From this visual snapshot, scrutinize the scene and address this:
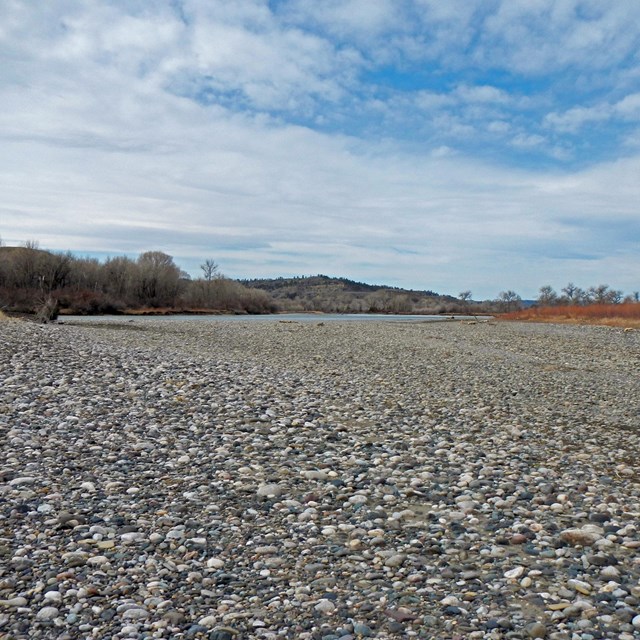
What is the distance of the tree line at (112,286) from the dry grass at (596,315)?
5961 centimetres

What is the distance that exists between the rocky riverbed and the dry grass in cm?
4442

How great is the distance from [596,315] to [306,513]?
60004mm

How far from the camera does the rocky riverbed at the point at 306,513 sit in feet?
14.1

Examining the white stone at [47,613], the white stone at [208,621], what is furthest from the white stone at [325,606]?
the white stone at [47,613]

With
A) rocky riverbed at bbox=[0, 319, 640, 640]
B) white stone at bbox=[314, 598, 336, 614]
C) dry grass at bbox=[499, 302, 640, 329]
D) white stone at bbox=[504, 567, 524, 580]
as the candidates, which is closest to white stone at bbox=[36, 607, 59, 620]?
rocky riverbed at bbox=[0, 319, 640, 640]

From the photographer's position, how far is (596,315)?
5866 cm

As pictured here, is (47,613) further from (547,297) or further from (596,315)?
(547,297)

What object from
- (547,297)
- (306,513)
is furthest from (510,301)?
(306,513)

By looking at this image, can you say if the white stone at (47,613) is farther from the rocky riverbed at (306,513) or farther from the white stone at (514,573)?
the white stone at (514,573)

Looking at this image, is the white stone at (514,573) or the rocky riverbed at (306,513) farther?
the white stone at (514,573)

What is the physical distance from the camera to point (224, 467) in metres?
7.82

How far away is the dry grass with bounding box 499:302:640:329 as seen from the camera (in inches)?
2076

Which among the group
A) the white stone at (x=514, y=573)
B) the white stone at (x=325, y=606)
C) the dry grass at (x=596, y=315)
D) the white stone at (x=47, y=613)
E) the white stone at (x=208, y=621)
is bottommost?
the white stone at (x=47, y=613)

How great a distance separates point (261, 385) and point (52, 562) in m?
9.14
